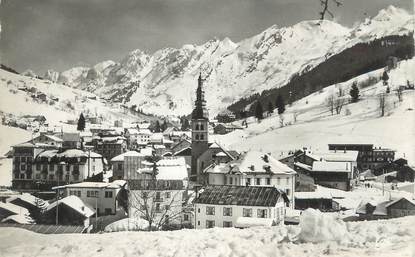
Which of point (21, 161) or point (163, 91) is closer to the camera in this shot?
point (21, 161)

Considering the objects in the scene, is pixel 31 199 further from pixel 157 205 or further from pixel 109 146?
pixel 109 146

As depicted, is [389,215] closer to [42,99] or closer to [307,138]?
[307,138]

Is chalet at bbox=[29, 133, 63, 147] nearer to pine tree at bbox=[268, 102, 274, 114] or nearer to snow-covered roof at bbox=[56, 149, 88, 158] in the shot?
snow-covered roof at bbox=[56, 149, 88, 158]

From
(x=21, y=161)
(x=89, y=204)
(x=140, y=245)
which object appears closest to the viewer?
(x=140, y=245)

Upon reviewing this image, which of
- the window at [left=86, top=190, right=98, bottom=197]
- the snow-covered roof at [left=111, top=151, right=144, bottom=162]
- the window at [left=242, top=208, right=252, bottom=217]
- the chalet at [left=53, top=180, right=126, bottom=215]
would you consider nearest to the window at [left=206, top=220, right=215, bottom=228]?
the window at [left=242, top=208, right=252, bottom=217]

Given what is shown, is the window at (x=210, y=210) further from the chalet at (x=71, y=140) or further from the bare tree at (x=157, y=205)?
the chalet at (x=71, y=140)

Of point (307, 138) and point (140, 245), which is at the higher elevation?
point (307, 138)

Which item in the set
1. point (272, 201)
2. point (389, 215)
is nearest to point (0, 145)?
point (272, 201)
